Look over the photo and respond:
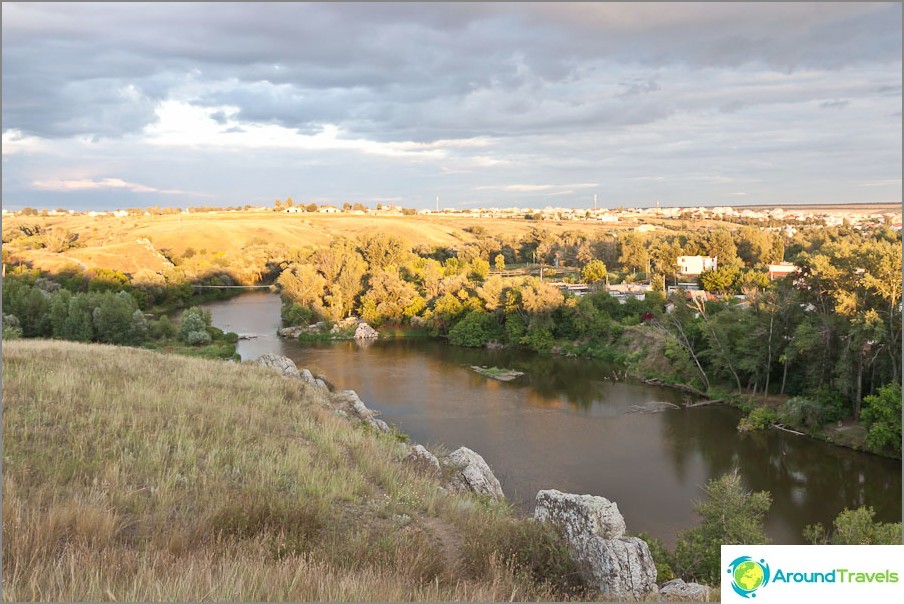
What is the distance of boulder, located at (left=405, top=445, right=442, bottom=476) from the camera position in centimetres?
919

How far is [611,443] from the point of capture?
1820cm

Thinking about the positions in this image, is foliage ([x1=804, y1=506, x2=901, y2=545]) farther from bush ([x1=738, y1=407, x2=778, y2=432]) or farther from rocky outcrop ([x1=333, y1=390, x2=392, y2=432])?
bush ([x1=738, y1=407, x2=778, y2=432])

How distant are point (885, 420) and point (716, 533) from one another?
38.6 ft

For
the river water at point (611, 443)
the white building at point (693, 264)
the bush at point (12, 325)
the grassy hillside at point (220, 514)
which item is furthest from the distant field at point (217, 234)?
the grassy hillside at point (220, 514)

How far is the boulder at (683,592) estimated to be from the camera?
5.55 meters

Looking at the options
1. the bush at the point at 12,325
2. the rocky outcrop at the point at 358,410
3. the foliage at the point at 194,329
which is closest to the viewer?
the rocky outcrop at the point at 358,410

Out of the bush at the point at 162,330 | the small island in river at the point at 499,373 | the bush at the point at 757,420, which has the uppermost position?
the bush at the point at 162,330

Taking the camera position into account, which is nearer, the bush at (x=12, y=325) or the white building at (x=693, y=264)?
the bush at (x=12, y=325)

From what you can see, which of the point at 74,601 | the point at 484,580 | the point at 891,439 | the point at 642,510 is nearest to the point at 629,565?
the point at 484,580

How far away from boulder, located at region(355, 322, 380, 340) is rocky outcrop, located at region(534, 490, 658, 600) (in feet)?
98.4

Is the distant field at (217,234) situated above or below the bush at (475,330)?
above

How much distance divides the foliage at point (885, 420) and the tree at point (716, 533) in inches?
393

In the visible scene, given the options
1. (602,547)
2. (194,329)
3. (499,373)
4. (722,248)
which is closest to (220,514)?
(602,547)

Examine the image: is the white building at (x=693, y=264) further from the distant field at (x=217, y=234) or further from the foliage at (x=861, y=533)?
the foliage at (x=861, y=533)
